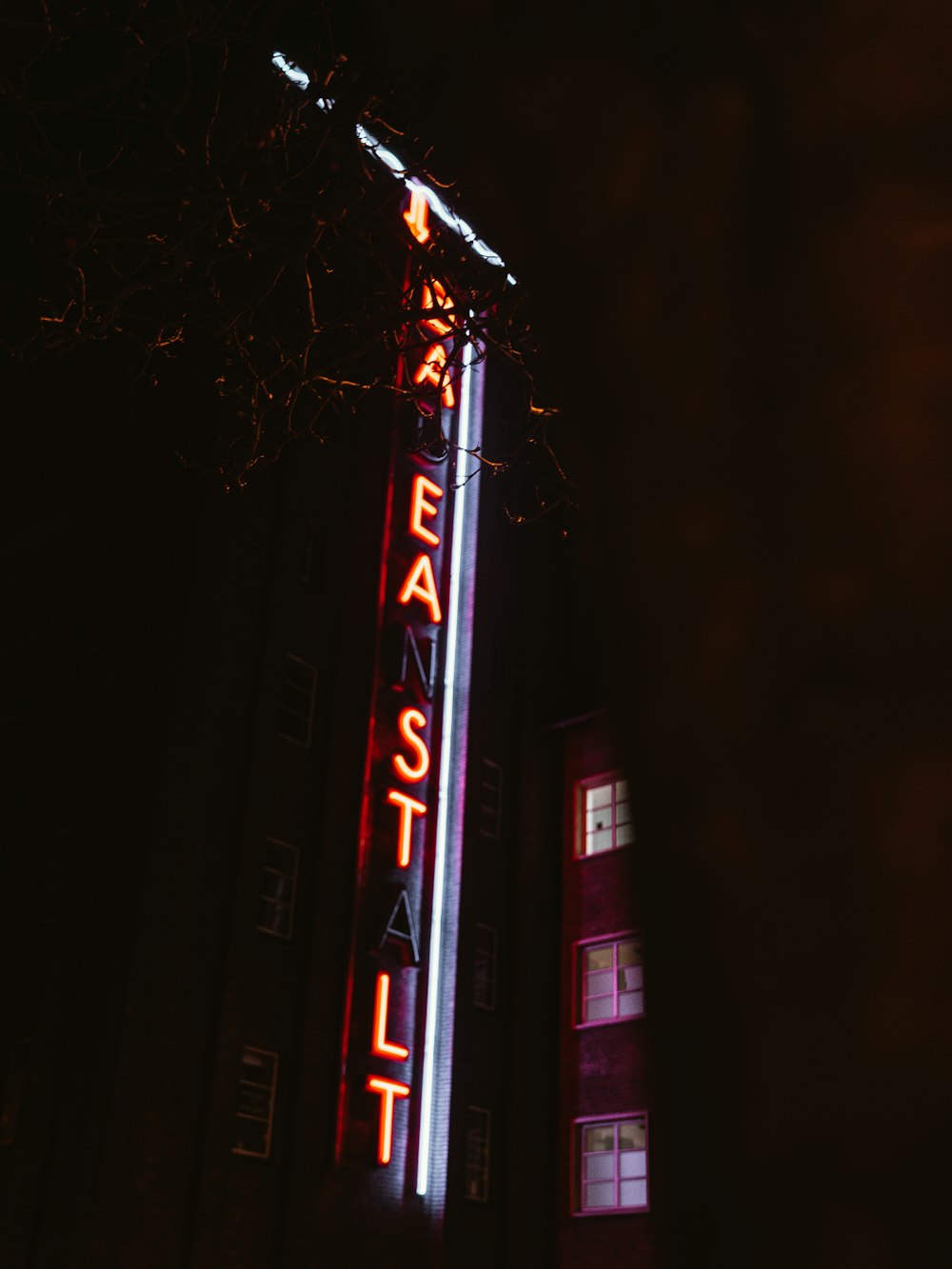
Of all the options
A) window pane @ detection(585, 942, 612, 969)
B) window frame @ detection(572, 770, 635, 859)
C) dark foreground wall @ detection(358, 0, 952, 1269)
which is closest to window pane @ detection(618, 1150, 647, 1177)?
window pane @ detection(585, 942, 612, 969)

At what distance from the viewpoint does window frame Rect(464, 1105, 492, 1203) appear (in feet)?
71.0

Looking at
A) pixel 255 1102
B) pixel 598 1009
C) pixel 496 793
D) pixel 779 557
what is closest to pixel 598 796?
pixel 496 793

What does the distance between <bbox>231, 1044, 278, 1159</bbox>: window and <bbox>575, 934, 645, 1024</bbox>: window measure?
7.39m

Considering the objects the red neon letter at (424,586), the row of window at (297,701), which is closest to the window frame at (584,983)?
the red neon letter at (424,586)

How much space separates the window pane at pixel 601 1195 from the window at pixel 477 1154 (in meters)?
2.06

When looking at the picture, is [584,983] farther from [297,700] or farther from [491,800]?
[297,700]

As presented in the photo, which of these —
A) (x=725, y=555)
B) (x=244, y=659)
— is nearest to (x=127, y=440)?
(x=244, y=659)

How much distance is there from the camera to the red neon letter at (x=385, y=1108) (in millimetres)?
20156

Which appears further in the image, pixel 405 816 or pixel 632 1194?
pixel 405 816

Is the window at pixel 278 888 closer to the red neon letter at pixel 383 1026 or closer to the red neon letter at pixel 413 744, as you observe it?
the red neon letter at pixel 383 1026

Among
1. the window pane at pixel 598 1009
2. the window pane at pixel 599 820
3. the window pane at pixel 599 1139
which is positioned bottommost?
the window pane at pixel 599 1139

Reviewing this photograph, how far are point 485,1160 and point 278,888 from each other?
6.49 meters

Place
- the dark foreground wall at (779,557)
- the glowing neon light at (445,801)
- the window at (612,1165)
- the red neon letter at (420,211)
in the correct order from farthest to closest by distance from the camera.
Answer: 1. the red neon letter at (420,211)
2. the window at (612,1165)
3. the glowing neon light at (445,801)
4. the dark foreground wall at (779,557)

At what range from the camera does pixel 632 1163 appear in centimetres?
2273
